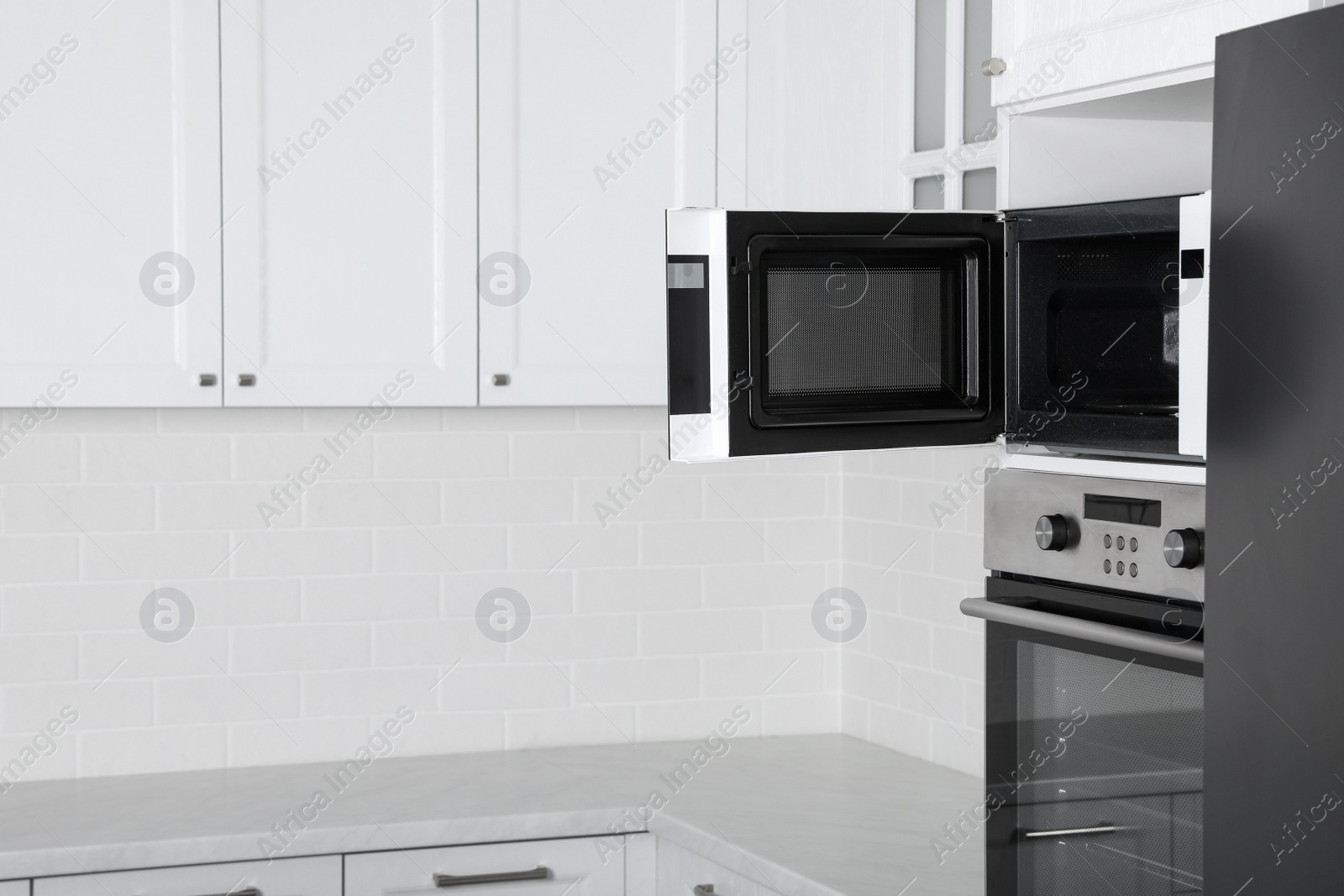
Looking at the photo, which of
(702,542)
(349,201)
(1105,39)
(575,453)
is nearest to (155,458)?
(349,201)

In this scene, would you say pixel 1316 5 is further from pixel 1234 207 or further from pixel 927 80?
pixel 927 80

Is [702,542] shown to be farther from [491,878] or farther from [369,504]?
[491,878]

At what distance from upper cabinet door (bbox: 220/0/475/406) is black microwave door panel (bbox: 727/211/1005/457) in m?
1.07

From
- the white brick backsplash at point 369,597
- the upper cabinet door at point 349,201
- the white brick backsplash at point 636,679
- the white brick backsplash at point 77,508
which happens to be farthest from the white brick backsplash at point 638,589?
the white brick backsplash at point 77,508

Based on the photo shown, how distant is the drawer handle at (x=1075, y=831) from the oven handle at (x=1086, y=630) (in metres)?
0.21

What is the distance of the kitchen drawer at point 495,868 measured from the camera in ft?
7.70

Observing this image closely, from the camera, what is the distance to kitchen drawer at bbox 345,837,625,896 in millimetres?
2346

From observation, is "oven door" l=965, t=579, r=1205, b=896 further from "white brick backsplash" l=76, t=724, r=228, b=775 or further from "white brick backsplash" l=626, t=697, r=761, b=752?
"white brick backsplash" l=76, t=724, r=228, b=775

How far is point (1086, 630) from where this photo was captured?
4.92 ft

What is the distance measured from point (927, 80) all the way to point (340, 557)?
56.9 inches

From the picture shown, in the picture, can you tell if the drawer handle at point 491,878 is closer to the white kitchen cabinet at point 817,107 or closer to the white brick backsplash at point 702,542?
the white brick backsplash at point 702,542

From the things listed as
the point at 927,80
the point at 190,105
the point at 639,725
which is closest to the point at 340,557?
the point at 639,725

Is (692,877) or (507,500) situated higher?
(507,500)

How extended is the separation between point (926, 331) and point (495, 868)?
50.8 inches
